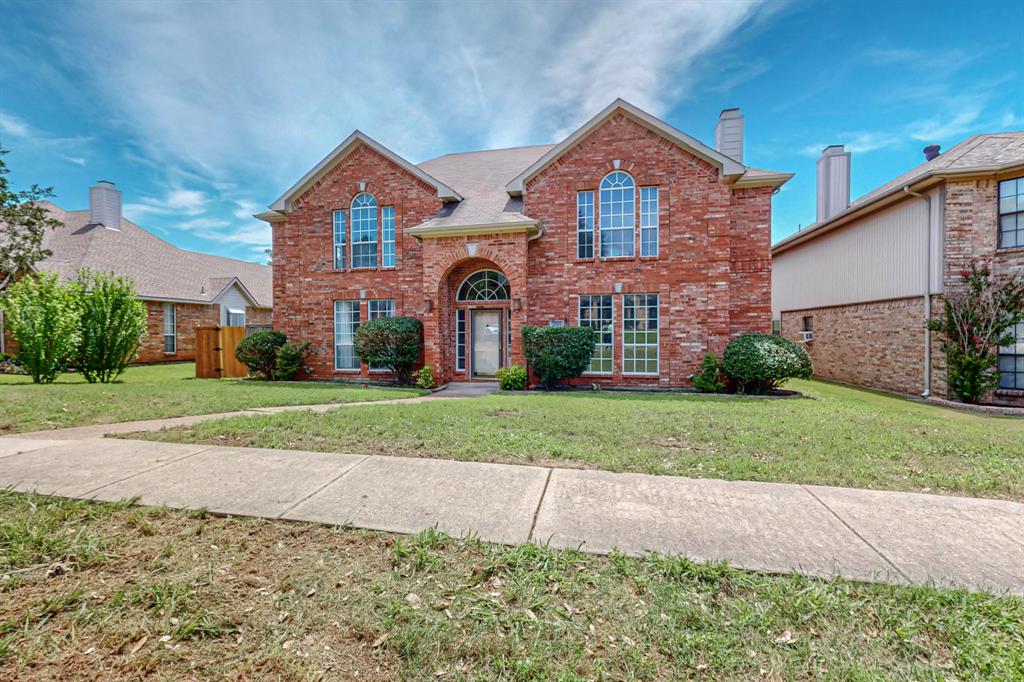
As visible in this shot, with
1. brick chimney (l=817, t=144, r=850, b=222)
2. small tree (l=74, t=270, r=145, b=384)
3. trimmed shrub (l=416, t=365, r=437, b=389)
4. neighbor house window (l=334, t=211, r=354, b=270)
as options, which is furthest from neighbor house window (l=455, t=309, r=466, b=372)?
brick chimney (l=817, t=144, r=850, b=222)

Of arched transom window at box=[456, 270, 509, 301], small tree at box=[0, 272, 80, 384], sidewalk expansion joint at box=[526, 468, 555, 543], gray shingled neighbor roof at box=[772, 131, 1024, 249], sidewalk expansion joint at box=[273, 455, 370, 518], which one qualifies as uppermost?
gray shingled neighbor roof at box=[772, 131, 1024, 249]

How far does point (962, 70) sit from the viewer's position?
9883mm

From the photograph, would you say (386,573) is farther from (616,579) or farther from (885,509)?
(885,509)

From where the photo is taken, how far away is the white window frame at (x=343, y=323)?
14.4m

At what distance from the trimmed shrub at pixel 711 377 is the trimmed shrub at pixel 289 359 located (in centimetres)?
1225

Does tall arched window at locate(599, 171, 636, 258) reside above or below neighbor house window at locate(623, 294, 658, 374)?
above

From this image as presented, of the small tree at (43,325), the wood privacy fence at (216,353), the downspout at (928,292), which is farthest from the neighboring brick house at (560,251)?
the small tree at (43,325)

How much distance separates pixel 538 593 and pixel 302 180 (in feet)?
49.8

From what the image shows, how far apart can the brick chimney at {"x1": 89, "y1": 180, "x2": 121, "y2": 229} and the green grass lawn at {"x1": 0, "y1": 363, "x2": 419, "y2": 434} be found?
16572 millimetres

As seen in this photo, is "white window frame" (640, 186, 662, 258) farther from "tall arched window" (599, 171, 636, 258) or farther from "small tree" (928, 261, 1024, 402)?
"small tree" (928, 261, 1024, 402)

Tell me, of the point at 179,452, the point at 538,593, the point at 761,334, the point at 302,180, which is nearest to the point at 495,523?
the point at 538,593

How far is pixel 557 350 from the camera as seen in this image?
1185 cm

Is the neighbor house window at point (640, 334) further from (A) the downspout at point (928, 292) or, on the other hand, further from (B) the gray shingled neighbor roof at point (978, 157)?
(B) the gray shingled neighbor roof at point (978, 157)

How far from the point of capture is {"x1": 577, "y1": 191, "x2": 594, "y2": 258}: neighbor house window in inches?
506
